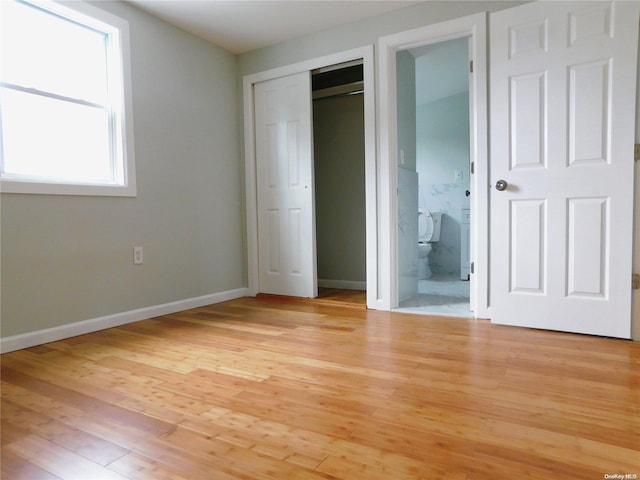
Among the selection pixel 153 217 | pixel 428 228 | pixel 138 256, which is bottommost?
pixel 138 256

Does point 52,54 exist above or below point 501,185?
above

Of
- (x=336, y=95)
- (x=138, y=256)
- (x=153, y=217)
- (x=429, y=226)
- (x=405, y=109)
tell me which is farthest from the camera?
(x=429, y=226)

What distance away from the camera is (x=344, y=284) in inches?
163

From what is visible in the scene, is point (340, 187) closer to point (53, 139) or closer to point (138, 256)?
point (138, 256)

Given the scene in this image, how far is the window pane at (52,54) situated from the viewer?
2191 mm

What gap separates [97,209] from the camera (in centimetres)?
252

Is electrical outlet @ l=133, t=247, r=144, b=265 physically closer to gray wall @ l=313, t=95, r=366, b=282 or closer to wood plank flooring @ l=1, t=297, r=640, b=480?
wood plank flooring @ l=1, t=297, r=640, b=480

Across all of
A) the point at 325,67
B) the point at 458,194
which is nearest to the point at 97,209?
the point at 325,67

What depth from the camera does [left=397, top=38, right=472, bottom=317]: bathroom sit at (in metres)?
3.19

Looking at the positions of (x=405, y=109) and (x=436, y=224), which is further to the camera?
(x=436, y=224)

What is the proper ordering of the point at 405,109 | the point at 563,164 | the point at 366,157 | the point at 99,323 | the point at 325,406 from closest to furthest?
1. the point at 325,406
2. the point at 563,164
3. the point at 99,323
4. the point at 366,157
5. the point at 405,109

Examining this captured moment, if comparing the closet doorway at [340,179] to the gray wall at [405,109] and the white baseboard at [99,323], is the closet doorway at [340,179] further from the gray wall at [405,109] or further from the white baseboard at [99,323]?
the white baseboard at [99,323]

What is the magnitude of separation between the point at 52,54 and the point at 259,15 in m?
1.40

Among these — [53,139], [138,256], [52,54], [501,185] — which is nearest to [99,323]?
[138,256]
